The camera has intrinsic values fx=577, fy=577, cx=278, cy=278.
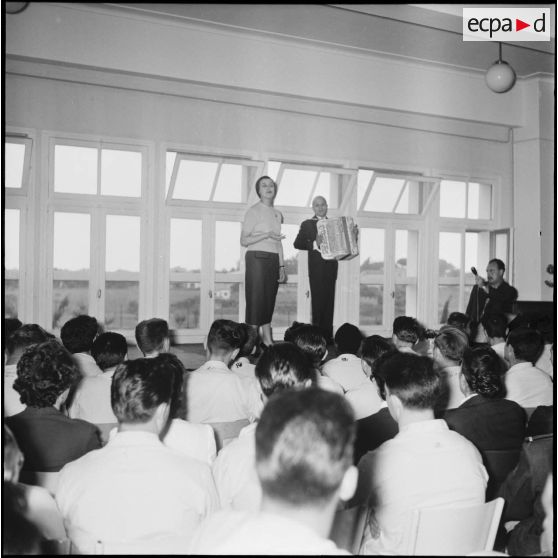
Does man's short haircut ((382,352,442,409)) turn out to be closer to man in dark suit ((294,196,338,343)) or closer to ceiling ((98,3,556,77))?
man in dark suit ((294,196,338,343))

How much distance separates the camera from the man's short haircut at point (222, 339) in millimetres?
3137

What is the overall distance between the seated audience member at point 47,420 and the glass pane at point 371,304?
626cm

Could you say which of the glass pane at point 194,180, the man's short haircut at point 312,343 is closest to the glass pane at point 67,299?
the glass pane at point 194,180

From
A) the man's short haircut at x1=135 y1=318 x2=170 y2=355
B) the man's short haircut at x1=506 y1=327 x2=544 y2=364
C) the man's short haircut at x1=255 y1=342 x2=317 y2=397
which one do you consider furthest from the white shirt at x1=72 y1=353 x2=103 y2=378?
the man's short haircut at x1=506 y1=327 x2=544 y2=364

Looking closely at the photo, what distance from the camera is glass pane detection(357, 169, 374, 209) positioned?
806 centimetres

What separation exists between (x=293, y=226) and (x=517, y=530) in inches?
250

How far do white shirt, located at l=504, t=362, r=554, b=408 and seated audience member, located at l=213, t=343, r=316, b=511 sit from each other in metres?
1.52

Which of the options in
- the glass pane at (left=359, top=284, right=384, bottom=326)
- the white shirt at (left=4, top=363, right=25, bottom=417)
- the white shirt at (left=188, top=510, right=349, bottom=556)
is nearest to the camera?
the white shirt at (left=188, top=510, right=349, bottom=556)

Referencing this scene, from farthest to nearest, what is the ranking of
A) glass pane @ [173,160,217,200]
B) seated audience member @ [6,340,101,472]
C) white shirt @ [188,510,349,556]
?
glass pane @ [173,160,217,200], seated audience member @ [6,340,101,472], white shirt @ [188,510,349,556]

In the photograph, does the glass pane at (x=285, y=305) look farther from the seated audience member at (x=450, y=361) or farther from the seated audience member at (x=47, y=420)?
the seated audience member at (x=47, y=420)

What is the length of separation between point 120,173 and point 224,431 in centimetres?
481

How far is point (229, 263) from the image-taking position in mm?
7488

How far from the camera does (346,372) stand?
3.46 m

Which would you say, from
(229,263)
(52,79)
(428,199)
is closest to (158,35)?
(52,79)
